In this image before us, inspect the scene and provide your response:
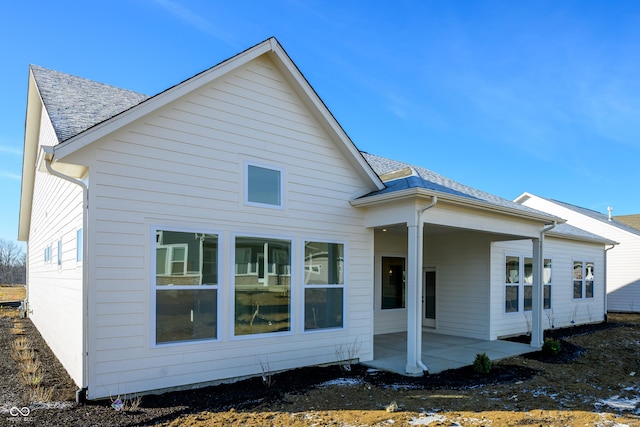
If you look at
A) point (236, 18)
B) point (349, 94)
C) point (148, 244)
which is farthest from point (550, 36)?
point (148, 244)

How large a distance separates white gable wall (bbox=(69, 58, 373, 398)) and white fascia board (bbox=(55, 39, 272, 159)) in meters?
0.19

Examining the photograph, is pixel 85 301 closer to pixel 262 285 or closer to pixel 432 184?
pixel 262 285

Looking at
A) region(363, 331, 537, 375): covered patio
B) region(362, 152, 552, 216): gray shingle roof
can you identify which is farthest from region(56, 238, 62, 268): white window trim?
region(363, 331, 537, 375): covered patio

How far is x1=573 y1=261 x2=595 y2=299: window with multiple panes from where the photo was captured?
15.6 metres

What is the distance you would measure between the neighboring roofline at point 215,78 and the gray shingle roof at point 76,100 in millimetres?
510

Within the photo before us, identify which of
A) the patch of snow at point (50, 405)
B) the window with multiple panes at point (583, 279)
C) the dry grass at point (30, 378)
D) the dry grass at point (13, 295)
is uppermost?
the window with multiple panes at point (583, 279)

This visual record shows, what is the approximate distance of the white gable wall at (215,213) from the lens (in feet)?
18.4

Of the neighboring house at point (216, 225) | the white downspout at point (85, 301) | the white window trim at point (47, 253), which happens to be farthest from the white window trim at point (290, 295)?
the white window trim at point (47, 253)

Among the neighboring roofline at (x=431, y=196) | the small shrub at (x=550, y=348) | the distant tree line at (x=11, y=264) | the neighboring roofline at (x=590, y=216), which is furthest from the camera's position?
the distant tree line at (x=11, y=264)

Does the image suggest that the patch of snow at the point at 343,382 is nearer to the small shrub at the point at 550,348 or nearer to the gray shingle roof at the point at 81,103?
the gray shingle roof at the point at 81,103

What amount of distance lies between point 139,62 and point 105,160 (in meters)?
6.09

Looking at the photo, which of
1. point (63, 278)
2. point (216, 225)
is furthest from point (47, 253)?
point (216, 225)

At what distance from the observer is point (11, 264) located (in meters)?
53.4

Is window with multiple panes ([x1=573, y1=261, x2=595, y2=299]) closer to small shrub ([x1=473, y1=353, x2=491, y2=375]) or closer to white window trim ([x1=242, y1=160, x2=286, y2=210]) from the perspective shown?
small shrub ([x1=473, y1=353, x2=491, y2=375])
